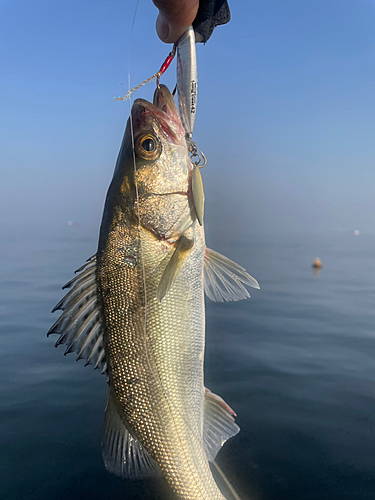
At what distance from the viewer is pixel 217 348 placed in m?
7.43

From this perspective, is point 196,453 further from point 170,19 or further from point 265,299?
point 265,299

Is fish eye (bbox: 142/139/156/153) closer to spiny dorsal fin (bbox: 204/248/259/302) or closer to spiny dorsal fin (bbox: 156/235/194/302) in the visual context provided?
spiny dorsal fin (bbox: 156/235/194/302)

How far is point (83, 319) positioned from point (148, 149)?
1.04 metres

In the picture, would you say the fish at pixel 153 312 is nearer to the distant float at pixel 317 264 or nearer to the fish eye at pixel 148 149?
the fish eye at pixel 148 149

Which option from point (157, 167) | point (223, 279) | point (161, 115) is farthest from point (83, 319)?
point (161, 115)

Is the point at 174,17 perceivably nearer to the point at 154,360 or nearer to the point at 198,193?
the point at 198,193

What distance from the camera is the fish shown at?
1923 millimetres

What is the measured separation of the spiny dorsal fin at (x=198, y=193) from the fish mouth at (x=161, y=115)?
0.81 ft

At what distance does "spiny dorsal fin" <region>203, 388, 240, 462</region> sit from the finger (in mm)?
2197

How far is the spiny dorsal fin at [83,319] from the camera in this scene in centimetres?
206

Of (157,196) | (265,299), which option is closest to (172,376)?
(157,196)

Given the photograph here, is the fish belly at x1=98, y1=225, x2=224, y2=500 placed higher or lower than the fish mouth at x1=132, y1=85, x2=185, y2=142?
lower

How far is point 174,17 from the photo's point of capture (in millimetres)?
2162

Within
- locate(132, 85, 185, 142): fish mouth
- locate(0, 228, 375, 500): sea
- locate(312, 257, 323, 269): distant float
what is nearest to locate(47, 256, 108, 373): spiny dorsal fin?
locate(132, 85, 185, 142): fish mouth
